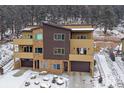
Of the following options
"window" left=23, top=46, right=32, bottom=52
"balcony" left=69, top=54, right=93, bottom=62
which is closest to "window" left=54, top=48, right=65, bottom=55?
"balcony" left=69, top=54, right=93, bottom=62

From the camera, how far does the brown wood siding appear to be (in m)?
27.5

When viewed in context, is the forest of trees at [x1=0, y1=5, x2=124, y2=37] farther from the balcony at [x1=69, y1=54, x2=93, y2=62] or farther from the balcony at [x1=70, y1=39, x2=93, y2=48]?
the balcony at [x1=69, y1=54, x2=93, y2=62]

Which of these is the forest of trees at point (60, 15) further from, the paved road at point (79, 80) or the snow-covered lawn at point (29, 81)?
the paved road at point (79, 80)

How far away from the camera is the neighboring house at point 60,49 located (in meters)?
27.4

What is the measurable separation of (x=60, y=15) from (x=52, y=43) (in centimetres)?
4624

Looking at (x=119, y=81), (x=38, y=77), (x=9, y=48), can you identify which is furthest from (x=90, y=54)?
(x=9, y=48)

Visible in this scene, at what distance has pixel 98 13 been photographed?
71.5 m

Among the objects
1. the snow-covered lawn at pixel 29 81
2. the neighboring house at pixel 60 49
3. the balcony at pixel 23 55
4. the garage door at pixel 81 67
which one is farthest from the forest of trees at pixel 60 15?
the snow-covered lawn at pixel 29 81

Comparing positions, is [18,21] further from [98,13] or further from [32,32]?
[32,32]

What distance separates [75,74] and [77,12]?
48033 mm

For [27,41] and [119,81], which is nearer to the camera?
[119,81]

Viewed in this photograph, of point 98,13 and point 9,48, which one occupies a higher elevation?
point 98,13

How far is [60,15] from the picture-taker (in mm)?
73125

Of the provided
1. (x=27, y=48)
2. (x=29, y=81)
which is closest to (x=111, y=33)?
(x=27, y=48)
